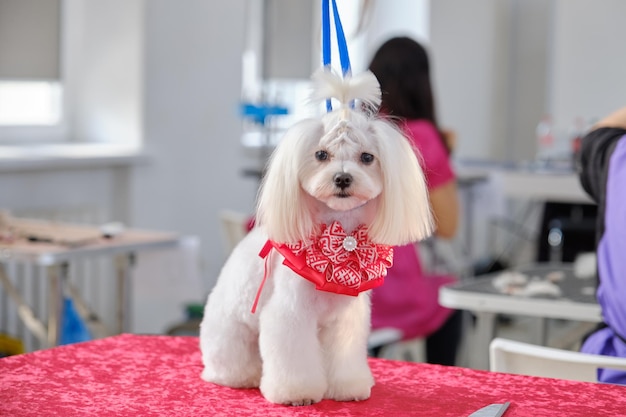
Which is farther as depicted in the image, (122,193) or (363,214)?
(122,193)

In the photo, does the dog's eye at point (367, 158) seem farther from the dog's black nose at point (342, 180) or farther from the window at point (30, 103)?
the window at point (30, 103)

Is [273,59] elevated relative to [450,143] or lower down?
elevated

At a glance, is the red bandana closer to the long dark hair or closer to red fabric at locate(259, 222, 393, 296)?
red fabric at locate(259, 222, 393, 296)

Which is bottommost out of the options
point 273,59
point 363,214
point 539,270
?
point 539,270

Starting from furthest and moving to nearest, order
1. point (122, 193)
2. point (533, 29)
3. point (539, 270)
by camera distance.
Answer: point (533, 29) → point (122, 193) → point (539, 270)

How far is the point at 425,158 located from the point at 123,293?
1054 mm

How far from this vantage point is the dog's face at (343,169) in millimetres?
1070

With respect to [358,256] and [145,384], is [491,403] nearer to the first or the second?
[358,256]

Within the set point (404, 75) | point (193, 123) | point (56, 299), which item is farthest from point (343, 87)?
point (193, 123)

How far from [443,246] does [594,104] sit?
1.45 m

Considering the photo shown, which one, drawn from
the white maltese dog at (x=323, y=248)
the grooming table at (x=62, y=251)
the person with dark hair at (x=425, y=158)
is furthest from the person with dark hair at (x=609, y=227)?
the grooming table at (x=62, y=251)

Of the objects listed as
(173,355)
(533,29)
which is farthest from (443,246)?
(173,355)

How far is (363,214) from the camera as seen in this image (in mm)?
1133

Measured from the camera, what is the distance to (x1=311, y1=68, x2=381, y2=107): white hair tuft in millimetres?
1115
